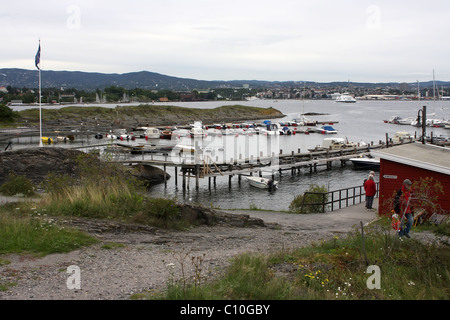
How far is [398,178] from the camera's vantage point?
18.7m

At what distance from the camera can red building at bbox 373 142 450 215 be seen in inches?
691

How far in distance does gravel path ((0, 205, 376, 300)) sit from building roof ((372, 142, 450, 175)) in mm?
4599

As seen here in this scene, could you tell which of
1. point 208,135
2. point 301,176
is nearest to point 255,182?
point 301,176

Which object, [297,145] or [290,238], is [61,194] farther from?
[297,145]

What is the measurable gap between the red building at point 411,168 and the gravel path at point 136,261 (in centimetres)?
434

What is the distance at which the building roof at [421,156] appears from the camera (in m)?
17.6

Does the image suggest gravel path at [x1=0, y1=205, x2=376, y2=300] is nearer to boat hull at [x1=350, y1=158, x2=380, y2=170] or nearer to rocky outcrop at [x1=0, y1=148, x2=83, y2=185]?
rocky outcrop at [x1=0, y1=148, x2=83, y2=185]

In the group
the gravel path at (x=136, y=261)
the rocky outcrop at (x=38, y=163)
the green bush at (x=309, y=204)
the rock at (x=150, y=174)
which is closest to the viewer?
the gravel path at (x=136, y=261)

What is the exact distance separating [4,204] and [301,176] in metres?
32.9

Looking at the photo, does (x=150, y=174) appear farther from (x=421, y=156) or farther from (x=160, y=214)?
(x=421, y=156)

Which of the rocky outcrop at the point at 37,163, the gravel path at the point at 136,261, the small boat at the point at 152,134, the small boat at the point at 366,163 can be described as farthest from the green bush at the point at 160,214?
the small boat at the point at 152,134

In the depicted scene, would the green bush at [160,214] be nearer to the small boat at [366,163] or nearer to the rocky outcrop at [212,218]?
the rocky outcrop at [212,218]

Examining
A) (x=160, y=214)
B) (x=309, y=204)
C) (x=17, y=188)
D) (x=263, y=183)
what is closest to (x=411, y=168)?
(x=309, y=204)

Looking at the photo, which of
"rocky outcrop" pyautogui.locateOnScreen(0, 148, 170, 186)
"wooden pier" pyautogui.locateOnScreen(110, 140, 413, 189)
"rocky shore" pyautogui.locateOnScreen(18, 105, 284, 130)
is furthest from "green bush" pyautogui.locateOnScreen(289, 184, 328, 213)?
"rocky shore" pyautogui.locateOnScreen(18, 105, 284, 130)
